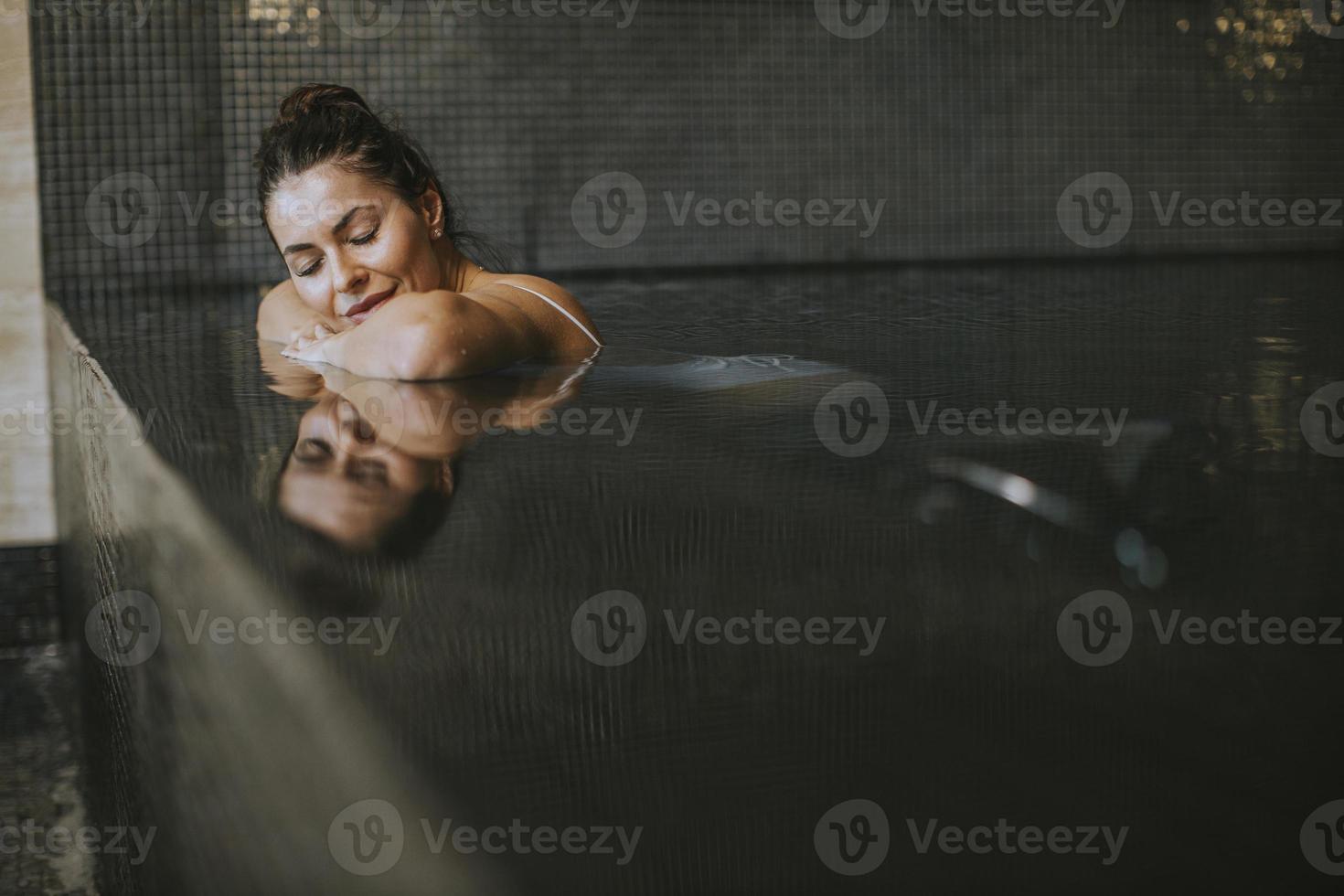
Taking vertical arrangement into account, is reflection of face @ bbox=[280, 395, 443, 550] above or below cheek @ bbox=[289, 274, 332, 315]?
below

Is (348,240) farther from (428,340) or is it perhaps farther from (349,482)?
(349,482)

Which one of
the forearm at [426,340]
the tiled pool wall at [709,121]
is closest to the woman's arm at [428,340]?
the forearm at [426,340]

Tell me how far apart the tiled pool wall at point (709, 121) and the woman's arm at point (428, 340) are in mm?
1760

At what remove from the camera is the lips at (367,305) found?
1.48 m

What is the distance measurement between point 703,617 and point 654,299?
2011mm

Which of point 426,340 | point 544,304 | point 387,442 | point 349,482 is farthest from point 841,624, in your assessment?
point 544,304

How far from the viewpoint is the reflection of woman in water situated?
0.64 meters

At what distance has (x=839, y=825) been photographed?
15.0 inches

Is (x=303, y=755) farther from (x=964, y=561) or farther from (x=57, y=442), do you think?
(x=57, y=442)

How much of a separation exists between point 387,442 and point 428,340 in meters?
0.37

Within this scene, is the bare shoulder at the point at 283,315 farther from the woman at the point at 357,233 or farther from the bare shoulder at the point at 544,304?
the bare shoulder at the point at 544,304

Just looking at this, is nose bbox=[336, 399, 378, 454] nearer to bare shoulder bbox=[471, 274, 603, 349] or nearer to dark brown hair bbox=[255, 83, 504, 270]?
bare shoulder bbox=[471, 274, 603, 349]

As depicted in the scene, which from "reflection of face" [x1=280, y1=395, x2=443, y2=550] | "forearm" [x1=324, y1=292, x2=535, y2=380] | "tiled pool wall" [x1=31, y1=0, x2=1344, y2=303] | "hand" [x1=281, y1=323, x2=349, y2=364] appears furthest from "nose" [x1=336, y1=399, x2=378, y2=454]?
"tiled pool wall" [x1=31, y1=0, x2=1344, y2=303]

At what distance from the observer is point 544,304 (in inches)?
59.0
